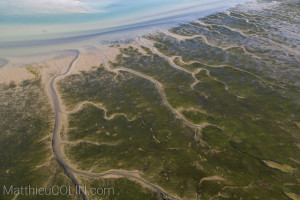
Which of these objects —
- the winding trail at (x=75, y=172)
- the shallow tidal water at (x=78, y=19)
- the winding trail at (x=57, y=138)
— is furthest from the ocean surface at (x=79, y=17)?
the winding trail at (x=75, y=172)

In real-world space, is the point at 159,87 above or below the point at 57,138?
below

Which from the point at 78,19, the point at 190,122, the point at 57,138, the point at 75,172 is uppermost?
the point at 78,19

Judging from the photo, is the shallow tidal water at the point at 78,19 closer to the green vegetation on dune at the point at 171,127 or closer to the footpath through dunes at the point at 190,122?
the green vegetation on dune at the point at 171,127

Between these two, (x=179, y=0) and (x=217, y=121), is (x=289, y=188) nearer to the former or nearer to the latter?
(x=217, y=121)

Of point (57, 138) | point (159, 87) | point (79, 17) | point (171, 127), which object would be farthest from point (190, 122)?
point (79, 17)

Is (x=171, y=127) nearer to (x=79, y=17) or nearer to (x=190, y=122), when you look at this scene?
(x=190, y=122)

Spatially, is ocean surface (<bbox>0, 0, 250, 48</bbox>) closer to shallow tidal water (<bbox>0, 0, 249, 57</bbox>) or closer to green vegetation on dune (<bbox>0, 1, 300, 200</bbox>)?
shallow tidal water (<bbox>0, 0, 249, 57</bbox>)

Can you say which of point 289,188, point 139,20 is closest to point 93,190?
point 289,188

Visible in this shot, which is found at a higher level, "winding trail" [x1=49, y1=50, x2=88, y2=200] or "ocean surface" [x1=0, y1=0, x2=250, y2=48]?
"ocean surface" [x1=0, y1=0, x2=250, y2=48]

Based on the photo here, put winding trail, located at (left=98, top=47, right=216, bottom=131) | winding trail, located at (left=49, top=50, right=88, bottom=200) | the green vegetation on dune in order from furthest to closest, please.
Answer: winding trail, located at (left=98, top=47, right=216, bottom=131) < winding trail, located at (left=49, top=50, right=88, bottom=200) < the green vegetation on dune

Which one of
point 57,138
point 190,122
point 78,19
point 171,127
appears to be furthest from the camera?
point 78,19

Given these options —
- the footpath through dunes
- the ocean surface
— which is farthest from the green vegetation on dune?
the ocean surface

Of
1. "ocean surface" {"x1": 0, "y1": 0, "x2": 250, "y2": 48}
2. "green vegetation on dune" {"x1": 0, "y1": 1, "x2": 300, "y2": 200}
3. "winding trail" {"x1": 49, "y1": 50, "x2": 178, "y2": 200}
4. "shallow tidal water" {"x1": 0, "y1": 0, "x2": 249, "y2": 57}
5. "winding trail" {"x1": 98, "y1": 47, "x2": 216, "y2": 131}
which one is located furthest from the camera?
"ocean surface" {"x1": 0, "y1": 0, "x2": 250, "y2": 48}
